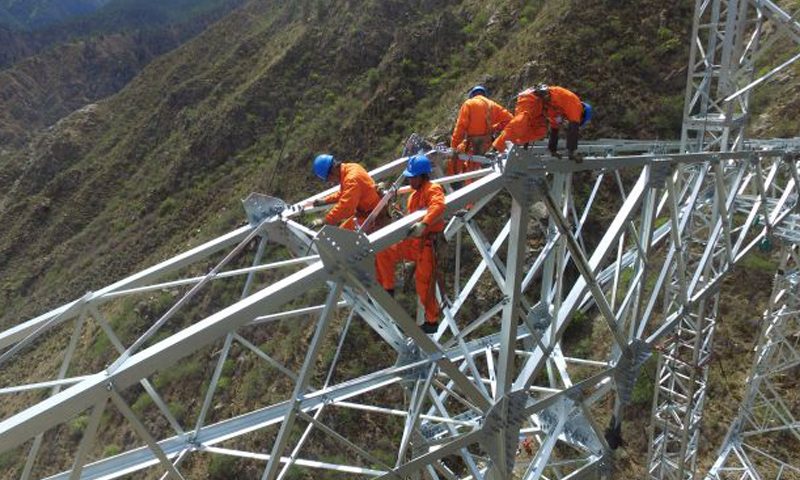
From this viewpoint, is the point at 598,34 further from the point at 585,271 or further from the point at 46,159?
the point at 46,159

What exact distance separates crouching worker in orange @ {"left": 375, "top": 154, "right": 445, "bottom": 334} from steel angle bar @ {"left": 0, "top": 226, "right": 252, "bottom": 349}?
6.65 feet

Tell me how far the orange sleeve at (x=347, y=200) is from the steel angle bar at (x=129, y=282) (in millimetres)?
1361

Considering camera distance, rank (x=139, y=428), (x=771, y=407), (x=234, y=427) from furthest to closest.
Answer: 1. (x=771, y=407)
2. (x=234, y=427)
3. (x=139, y=428)

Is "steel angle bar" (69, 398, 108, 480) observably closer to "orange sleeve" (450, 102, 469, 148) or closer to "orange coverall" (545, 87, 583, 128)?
"orange coverall" (545, 87, 583, 128)

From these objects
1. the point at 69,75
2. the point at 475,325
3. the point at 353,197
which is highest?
the point at 69,75

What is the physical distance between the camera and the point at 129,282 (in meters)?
6.30

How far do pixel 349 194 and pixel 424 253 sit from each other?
125 cm

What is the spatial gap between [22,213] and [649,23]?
4953 cm

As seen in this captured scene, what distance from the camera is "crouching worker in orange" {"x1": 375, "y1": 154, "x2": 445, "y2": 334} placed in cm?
603

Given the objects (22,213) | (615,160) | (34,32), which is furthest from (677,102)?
(34,32)

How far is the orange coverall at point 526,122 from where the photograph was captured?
27.2 feet

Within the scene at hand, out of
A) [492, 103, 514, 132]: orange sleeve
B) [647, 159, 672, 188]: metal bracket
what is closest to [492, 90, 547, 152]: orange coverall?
[492, 103, 514, 132]: orange sleeve

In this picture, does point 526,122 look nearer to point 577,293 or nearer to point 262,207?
point 577,293

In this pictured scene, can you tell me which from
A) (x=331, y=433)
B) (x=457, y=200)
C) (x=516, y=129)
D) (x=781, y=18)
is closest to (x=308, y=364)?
(x=331, y=433)
